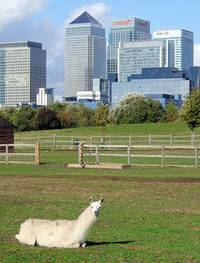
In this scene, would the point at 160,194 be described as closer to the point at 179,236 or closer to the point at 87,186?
the point at 87,186

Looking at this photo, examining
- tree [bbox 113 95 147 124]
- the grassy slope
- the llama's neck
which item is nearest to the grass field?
the llama's neck

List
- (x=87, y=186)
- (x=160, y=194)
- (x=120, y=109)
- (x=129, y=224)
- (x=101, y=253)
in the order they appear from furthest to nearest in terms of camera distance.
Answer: (x=120, y=109)
(x=87, y=186)
(x=160, y=194)
(x=129, y=224)
(x=101, y=253)

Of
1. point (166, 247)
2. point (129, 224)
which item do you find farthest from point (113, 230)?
point (166, 247)

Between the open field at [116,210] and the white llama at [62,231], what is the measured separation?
0.70 feet

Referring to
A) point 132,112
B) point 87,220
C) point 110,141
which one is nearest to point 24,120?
point 132,112

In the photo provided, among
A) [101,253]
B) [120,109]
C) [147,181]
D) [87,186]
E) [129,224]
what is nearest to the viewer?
[101,253]

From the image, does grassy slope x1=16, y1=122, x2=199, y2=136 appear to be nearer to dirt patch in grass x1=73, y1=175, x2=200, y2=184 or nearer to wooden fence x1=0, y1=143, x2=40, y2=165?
wooden fence x1=0, y1=143, x2=40, y2=165

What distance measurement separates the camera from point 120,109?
444 ft

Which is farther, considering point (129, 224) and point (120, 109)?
point (120, 109)

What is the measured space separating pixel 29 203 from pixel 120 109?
116 m

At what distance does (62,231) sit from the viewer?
12070 millimetres

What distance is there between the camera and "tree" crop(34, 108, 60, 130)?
132625mm

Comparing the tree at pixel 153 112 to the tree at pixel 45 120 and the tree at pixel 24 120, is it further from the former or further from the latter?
the tree at pixel 24 120

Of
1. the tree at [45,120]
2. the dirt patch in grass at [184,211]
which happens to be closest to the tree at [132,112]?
the tree at [45,120]
